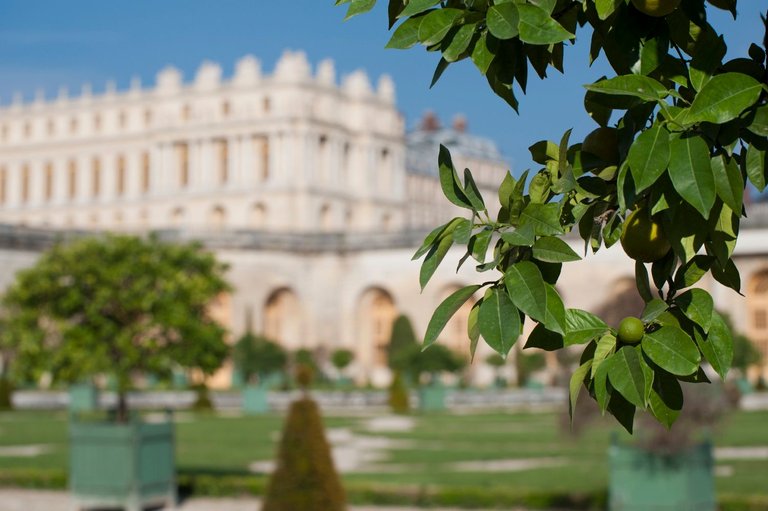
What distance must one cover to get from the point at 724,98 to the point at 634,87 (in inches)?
4.2

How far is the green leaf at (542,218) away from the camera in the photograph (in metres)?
1.67

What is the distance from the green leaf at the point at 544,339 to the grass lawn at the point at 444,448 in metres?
11.7

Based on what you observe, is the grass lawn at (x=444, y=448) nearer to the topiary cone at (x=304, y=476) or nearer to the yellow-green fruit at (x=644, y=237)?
the topiary cone at (x=304, y=476)

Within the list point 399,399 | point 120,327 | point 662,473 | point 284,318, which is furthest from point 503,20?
point 284,318

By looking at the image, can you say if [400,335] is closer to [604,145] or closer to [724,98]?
[604,145]

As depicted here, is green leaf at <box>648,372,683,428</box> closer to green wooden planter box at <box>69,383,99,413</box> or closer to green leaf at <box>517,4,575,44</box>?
→ green leaf at <box>517,4,575,44</box>

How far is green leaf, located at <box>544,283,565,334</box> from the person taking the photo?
158 centimetres

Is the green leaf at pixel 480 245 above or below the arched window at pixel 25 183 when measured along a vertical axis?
below

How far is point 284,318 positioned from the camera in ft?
155

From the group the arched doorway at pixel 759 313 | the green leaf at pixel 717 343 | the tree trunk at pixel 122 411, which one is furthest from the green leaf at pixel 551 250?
the arched doorway at pixel 759 313

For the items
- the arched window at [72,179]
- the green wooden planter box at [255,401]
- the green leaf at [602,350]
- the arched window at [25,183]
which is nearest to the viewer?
the green leaf at [602,350]

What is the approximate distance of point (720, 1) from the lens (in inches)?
70.5

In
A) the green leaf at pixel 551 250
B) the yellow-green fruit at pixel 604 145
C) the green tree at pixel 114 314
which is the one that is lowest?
the green leaf at pixel 551 250

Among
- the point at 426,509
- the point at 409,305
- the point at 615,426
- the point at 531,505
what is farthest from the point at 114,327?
the point at 409,305
